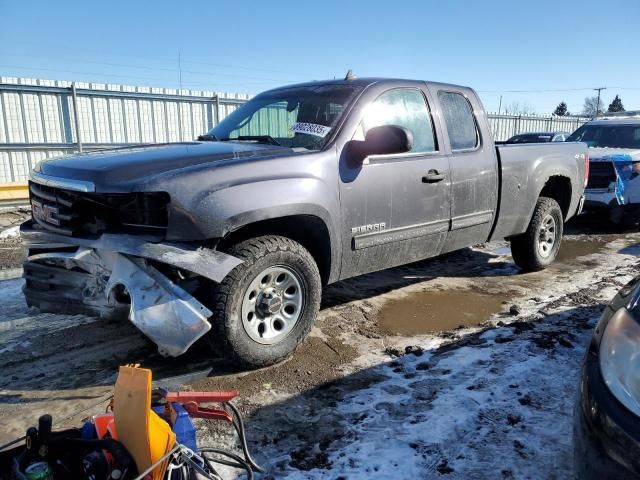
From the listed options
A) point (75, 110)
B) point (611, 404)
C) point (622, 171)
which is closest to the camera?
point (611, 404)

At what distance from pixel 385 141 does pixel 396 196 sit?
53 centimetres

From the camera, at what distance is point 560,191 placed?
6.01 meters

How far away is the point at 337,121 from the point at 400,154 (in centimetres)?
57

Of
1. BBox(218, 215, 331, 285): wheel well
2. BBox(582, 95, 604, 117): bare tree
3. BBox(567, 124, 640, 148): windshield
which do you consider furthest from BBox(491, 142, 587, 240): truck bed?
BBox(582, 95, 604, 117): bare tree

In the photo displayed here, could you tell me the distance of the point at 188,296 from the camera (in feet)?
9.24

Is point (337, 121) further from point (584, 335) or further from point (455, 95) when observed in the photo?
point (584, 335)

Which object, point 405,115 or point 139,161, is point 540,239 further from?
point 139,161

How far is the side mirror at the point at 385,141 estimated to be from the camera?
138 inches

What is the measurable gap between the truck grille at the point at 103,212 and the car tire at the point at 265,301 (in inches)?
20.2

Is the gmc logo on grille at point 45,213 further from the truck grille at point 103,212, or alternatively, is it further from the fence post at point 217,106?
the fence post at point 217,106

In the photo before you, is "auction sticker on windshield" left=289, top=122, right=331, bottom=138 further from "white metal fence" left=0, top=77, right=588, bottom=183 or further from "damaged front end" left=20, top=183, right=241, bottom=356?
"white metal fence" left=0, top=77, right=588, bottom=183

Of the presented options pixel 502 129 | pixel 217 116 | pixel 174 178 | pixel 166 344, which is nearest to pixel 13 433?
pixel 166 344

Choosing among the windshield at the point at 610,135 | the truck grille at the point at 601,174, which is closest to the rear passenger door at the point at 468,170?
the truck grille at the point at 601,174

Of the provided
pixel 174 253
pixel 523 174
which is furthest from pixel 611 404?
Result: pixel 523 174
